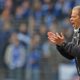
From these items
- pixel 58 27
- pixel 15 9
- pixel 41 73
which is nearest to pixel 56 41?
pixel 41 73

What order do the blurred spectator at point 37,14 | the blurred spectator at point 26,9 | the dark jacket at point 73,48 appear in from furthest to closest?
the blurred spectator at point 26,9 → the blurred spectator at point 37,14 → the dark jacket at point 73,48

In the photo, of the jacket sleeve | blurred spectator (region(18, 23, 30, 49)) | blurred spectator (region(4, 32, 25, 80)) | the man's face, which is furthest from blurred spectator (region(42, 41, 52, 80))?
the man's face

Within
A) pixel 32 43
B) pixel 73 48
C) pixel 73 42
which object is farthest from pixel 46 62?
pixel 73 48

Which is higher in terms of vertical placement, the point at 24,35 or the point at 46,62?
the point at 24,35

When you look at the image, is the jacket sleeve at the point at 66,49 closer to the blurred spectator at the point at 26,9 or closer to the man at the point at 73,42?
the man at the point at 73,42

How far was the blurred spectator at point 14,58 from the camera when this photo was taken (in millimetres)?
12416

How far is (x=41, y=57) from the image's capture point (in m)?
12.8

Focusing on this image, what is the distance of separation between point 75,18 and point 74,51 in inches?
20.2

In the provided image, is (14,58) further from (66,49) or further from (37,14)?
(66,49)

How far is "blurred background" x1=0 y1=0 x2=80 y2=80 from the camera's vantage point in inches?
490

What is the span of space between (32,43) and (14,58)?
0.76m

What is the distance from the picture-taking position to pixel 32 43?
42.4 feet

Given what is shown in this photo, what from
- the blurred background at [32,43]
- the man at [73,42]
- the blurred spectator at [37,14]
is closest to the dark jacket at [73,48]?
the man at [73,42]

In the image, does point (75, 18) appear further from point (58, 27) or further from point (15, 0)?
point (15, 0)
